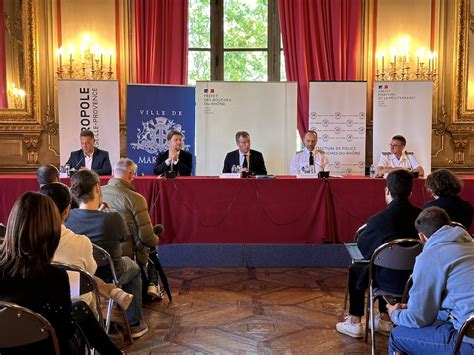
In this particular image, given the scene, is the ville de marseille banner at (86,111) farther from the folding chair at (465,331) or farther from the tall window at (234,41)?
the folding chair at (465,331)

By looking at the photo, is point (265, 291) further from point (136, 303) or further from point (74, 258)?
point (74, 258)

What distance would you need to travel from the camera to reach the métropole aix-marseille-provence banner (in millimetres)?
6996

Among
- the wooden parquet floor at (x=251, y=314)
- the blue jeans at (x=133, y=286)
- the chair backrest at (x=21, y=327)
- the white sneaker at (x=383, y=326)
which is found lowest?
the wooden parquet floor at (x=251, y=314)

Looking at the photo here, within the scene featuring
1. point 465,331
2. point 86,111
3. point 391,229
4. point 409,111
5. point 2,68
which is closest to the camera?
point 465,331

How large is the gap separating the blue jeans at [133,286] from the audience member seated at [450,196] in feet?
6.16

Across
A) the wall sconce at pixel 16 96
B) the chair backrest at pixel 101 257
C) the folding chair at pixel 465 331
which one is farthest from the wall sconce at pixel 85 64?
the folding chair at pixel 465 331

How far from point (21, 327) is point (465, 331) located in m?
1.60

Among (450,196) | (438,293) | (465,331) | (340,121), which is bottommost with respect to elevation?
(465,331)

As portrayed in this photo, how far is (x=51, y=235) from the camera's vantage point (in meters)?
1.84

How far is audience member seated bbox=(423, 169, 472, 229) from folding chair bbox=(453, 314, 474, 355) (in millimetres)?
1396

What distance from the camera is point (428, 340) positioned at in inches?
87.0

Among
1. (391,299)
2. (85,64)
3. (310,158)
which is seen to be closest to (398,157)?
(310,158)

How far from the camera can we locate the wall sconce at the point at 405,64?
24.0 feet

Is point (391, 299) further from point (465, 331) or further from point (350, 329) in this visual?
point (465, 331)
